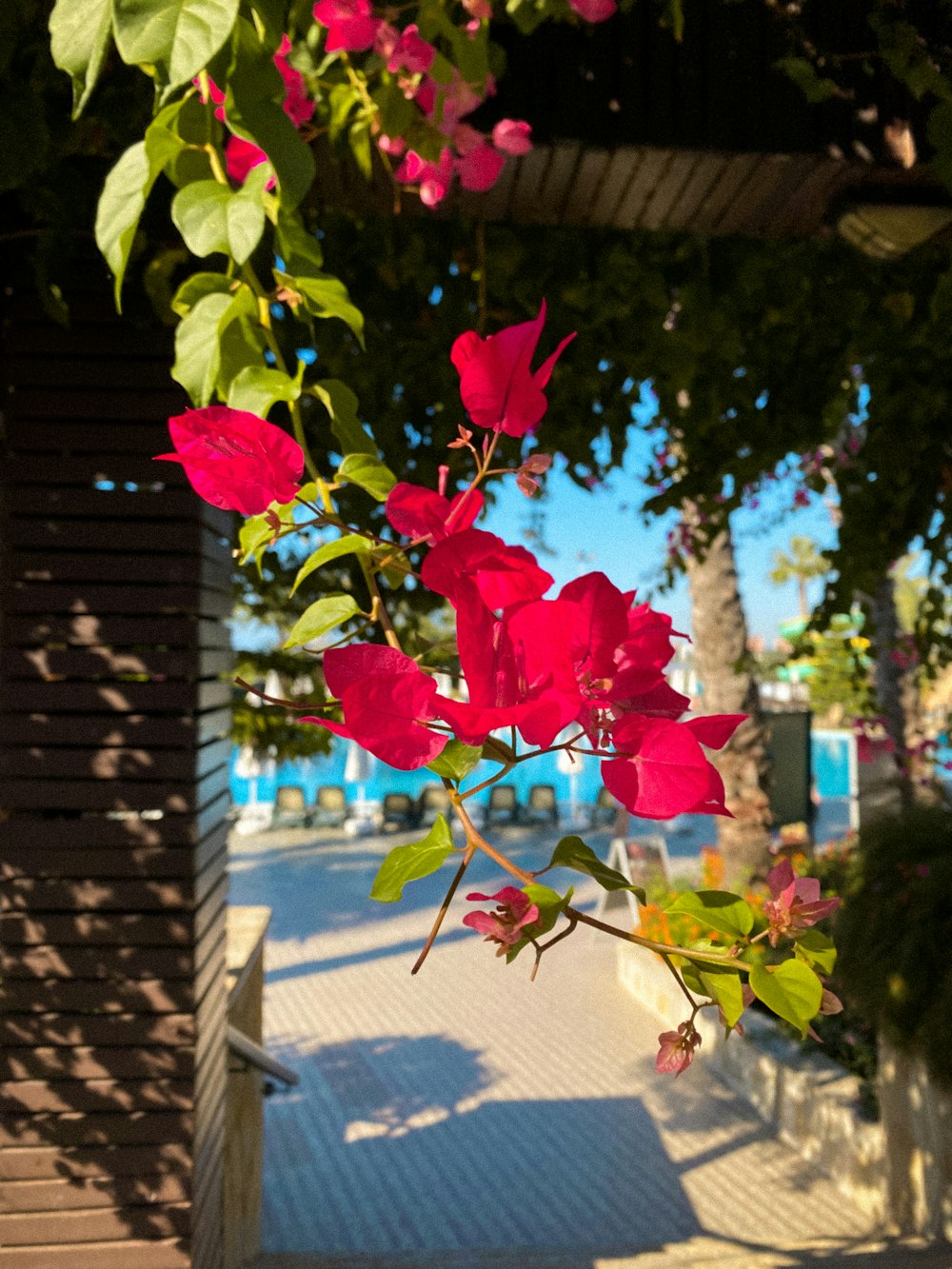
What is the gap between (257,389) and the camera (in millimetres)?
648

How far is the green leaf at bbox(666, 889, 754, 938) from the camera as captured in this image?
419mm

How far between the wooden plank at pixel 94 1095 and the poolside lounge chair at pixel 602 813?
13.5 metres

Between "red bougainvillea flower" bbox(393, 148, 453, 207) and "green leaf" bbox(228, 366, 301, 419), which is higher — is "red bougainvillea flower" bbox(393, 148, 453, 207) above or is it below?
above

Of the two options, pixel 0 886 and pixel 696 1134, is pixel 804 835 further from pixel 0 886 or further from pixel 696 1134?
pixel 0 886

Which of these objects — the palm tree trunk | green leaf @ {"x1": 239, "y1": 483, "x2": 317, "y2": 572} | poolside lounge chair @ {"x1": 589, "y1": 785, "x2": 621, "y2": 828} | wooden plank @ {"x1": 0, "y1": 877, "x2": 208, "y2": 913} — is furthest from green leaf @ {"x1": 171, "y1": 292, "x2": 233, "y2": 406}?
poolside lounge chair @ {"x1": 589, "y1": 785, "x2": 621, "y2": 828}

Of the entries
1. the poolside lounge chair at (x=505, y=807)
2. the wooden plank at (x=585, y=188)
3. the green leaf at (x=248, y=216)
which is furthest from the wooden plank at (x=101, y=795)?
the poolside lounge chair at (x=505, y=807)

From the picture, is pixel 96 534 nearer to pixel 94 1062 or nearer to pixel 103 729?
pixel 103 729

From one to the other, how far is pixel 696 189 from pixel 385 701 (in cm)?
169

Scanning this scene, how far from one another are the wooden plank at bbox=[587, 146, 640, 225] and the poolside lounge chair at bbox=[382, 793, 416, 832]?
552 inches

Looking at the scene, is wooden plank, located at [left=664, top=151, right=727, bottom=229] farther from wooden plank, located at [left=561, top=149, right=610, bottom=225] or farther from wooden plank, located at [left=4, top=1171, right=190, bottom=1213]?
wooden plank, located at [left=4, top=1171, right=190, bottom=1213]

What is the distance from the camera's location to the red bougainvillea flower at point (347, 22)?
994 mm

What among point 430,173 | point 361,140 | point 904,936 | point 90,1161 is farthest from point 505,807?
point 430,173

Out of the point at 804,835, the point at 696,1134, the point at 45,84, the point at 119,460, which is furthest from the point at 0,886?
the point at 804,835

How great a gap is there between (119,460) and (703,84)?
125cm
